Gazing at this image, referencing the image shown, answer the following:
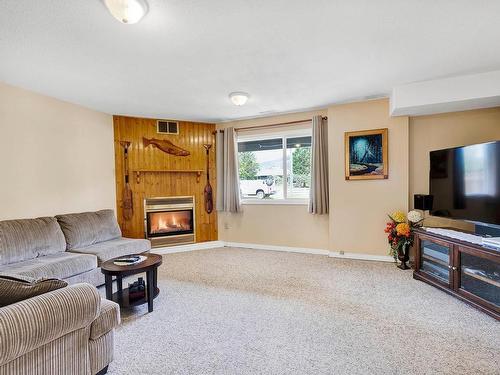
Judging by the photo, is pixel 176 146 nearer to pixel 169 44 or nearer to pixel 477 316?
pixel 169 44

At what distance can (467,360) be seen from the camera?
1.84m

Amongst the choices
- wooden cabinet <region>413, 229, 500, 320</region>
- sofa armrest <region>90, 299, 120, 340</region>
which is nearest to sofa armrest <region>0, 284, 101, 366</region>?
sofa armrest <region>90, 299, 120, 340</region>

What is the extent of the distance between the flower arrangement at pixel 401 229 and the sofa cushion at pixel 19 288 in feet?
12.7

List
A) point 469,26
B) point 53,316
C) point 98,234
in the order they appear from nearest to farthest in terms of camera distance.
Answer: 1. point 53,316
2. point 469,26
3. point 98,234

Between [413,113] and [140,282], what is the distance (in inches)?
163

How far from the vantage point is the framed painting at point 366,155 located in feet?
13.3

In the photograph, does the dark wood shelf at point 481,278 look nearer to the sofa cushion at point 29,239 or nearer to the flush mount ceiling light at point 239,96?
the flush mount ceiling light at point 239,96

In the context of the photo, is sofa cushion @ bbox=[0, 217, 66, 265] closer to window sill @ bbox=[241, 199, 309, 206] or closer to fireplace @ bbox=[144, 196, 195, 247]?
fireplace @ bbox=[144, 196, 195, 247]

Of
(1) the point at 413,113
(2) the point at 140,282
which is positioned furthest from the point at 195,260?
(1) the point at 413,113

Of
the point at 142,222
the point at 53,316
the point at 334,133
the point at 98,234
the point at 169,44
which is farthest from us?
the point at 142,222

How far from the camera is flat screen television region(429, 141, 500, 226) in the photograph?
8.66 feet

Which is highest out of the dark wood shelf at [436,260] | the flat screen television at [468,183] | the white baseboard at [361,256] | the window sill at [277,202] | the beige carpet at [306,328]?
the flat screen television at [468,183]

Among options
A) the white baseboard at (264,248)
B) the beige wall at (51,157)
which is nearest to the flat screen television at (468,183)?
the white baseboard at (264,248)

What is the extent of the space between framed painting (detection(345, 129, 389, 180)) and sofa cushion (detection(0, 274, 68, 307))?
3927mm
